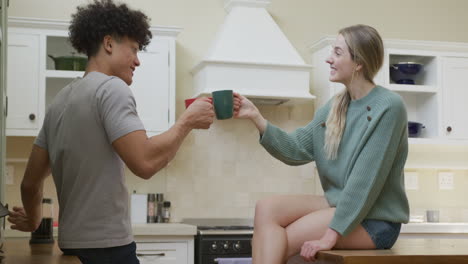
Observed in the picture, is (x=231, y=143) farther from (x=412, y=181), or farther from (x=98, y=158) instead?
(x=98, y=158)

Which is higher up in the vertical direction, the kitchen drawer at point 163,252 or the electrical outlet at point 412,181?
the electrical outlet at point 412,181

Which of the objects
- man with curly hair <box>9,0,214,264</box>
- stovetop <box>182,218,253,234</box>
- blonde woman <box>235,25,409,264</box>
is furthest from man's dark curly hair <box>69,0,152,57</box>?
stovetop <box>182,218,253,234</box>

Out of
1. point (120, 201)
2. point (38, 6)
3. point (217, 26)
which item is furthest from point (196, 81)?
point (120, 201)

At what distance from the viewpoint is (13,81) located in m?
4.16

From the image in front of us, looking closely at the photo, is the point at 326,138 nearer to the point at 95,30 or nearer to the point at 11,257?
the point at 95,30

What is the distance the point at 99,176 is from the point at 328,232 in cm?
70

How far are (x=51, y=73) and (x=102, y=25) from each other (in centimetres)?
243

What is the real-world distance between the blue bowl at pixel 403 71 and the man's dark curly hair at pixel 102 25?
3115mm

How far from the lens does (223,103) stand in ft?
6.99

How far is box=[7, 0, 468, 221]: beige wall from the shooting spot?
4648 millimetres

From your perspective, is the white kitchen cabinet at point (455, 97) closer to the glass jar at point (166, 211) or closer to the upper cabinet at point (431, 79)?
the upper cabinet at point (431, 79)

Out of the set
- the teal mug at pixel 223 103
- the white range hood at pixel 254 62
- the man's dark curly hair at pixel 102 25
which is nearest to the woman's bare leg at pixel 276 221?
the teal mug at pixel 223 103

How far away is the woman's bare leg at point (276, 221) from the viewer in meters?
2.00

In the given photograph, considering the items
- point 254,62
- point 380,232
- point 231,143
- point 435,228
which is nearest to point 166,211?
point 231,143
